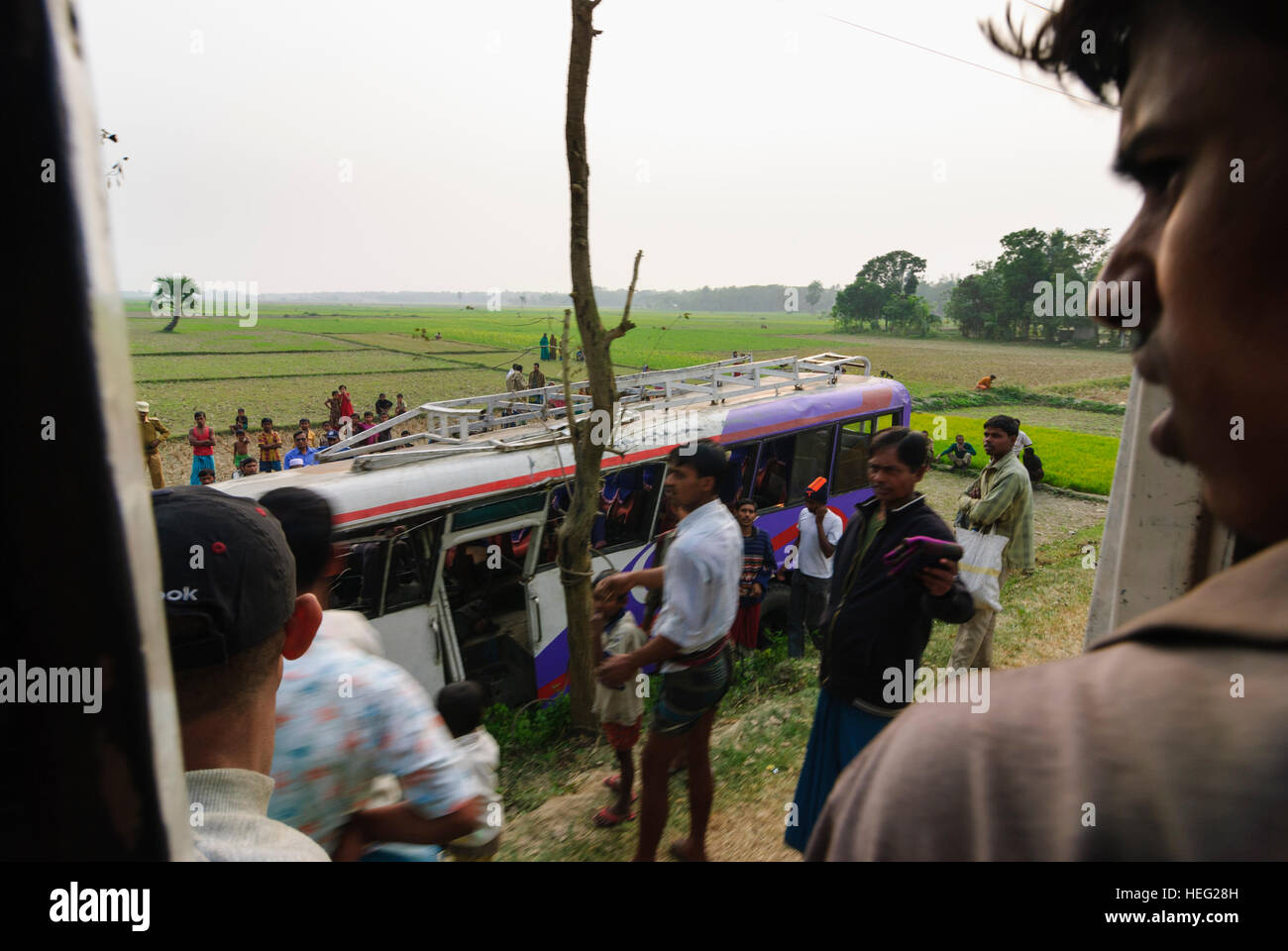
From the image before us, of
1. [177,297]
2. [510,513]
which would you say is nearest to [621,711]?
[510,513]

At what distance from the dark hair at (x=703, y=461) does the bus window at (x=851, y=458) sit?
5134mm

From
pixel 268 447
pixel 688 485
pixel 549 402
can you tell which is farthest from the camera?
pixel 268 447

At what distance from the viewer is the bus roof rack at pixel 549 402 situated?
21.0 feet

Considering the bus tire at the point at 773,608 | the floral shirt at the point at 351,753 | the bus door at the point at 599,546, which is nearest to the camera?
the floral shirt at the point at 351,753

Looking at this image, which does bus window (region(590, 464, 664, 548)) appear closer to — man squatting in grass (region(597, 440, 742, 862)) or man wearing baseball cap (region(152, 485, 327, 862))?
man squatting in grass (region(597, 440, 742, 862))

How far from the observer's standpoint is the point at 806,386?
8.90 meters

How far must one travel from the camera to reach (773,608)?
300 inches

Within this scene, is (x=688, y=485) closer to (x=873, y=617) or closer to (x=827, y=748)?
(x=873, y=617)

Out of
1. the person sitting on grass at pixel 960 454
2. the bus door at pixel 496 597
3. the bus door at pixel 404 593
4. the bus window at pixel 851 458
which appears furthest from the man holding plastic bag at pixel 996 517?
the person sitting on grass at pixel 960 454

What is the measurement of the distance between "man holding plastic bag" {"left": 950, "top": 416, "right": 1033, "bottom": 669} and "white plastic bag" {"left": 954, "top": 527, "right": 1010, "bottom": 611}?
0.6 inches

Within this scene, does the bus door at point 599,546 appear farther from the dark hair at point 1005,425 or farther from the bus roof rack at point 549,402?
the dark hair at point 1005,425

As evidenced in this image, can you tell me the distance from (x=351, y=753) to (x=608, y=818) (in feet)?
10.3

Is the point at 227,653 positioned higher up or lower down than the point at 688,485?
higher up

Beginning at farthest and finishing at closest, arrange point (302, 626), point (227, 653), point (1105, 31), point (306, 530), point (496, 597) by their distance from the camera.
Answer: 1. point (496, 597)
2. point (306, 530)
3. point (302, 626)
4. point (227, 653)
5. point (1105, 31)
